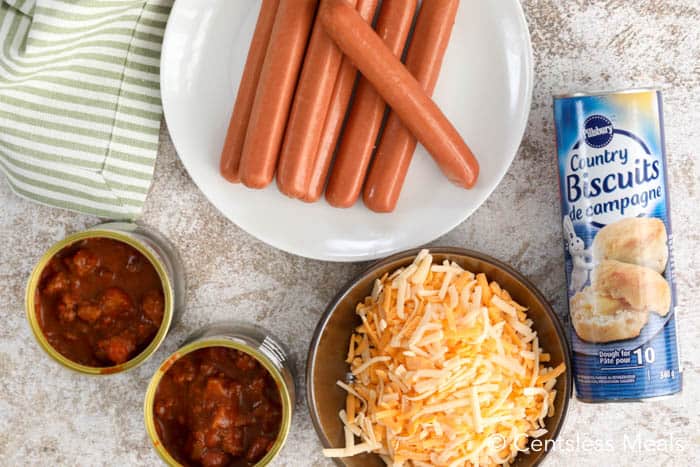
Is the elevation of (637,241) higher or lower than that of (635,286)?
higher

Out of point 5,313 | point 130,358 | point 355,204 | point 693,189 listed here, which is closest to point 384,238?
point 355,204

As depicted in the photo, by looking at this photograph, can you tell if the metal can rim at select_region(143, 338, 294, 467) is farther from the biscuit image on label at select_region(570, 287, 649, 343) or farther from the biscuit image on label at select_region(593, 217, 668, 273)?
the biscuit image on label at select_region(593, 217, 668, 273)

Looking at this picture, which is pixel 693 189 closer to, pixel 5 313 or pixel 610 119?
pixel 610 119

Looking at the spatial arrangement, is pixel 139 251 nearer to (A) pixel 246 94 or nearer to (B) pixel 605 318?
(A) pixel 246 94

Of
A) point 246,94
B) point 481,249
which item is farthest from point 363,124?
point 481,249

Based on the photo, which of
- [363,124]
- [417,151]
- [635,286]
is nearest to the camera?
[635,286]

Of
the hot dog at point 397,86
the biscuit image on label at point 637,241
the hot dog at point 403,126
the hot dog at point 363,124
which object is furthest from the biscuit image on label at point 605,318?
the hot dog at point 363,124

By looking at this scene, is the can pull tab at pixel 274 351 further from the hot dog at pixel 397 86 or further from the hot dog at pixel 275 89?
the hot dog at pixel 397 86

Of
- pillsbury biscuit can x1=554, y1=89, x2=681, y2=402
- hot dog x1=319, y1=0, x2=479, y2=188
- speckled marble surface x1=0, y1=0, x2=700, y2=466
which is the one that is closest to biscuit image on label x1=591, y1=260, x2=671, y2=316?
pillsbury biscuit can x1=554, y1=89, x2=681, y2=402

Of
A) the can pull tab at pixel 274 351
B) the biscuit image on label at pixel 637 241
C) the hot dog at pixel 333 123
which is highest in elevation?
the hot dog at pixel 333 123
